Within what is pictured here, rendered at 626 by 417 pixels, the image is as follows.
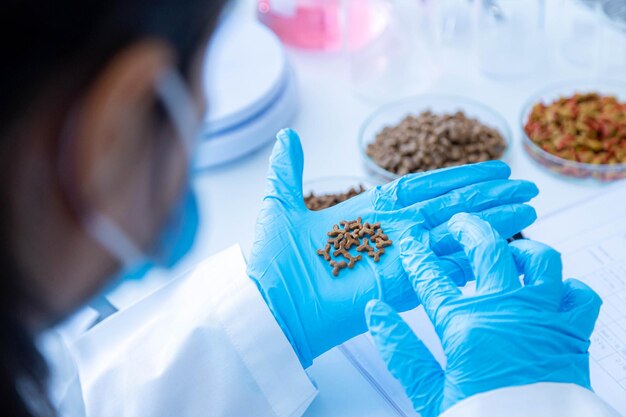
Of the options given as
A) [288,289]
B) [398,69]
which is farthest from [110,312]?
[398,69]

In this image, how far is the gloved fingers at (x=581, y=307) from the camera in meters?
0.79

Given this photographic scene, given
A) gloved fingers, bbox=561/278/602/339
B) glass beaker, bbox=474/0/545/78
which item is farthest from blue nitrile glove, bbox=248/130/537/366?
glass beaker, bbox=474/0/545/78

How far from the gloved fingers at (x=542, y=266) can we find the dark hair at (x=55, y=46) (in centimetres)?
49

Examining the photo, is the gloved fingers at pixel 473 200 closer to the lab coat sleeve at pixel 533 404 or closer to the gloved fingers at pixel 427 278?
the gloved fingers at pixel 427 278

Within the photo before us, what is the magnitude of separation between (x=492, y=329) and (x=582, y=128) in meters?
0.57

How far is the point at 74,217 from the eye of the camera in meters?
0.50

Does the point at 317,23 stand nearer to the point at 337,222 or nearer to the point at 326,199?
the point at 326,199

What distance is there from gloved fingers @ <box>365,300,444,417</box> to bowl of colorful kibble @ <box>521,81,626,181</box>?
551 millimetres

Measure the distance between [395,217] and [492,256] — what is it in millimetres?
186

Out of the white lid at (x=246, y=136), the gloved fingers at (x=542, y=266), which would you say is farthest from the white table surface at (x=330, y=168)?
the gloved fingers at (x=542, y=266)

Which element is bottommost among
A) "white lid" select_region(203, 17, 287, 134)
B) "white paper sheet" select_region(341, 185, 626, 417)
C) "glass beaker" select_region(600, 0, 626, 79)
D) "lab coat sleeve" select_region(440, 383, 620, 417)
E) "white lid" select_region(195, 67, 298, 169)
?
"white paper sheet" select_region(341, 185, 626, 417)

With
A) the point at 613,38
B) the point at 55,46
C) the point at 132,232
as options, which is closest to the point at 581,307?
the point at 132,232

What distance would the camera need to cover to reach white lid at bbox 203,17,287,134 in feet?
3.99

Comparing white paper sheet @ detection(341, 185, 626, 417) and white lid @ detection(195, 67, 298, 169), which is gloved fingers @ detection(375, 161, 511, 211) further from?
white lid @ detection(195, 67, 298, 169)
